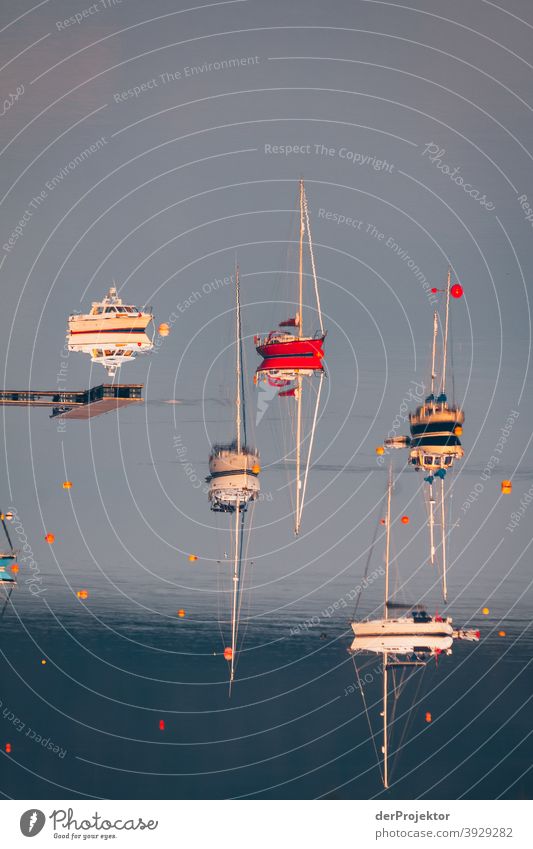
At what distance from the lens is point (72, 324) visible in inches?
7697
